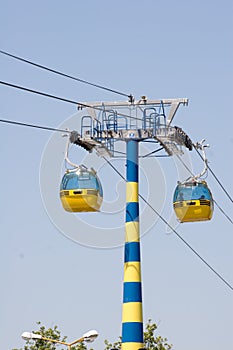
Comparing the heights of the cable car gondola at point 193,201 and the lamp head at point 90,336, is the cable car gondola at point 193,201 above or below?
above

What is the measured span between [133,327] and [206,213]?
372 cm

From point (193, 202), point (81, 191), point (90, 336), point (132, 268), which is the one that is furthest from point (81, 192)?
point (90, 336)

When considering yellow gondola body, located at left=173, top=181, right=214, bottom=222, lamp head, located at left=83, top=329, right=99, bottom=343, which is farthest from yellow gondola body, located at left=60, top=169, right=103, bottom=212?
lamp head, located at left=83, top=329, right=99, bottom=343

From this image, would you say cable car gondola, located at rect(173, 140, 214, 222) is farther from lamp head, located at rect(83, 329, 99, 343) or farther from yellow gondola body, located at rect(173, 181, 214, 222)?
lamp head, located at rect(83, 329, 99, 343)

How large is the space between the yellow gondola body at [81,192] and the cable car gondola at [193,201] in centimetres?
228

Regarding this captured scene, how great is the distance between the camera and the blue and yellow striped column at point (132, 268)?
26875mm

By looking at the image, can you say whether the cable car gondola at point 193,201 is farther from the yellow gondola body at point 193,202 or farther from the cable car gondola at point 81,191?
the cable car gondola at point 81,191

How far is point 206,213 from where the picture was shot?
91.4ft

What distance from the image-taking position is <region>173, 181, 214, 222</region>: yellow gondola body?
91.1 ft

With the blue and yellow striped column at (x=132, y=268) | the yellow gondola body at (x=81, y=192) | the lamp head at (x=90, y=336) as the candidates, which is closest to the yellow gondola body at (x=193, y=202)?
the blue and yellow striped column at (x=132, y=268)

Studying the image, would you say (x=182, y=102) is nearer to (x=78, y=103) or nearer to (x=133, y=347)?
(x=78, y=103)

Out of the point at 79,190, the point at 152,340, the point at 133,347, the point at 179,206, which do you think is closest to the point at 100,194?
the point at 79,190

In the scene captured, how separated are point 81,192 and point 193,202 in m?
3.13

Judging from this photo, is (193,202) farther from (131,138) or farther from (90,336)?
(90,336)
